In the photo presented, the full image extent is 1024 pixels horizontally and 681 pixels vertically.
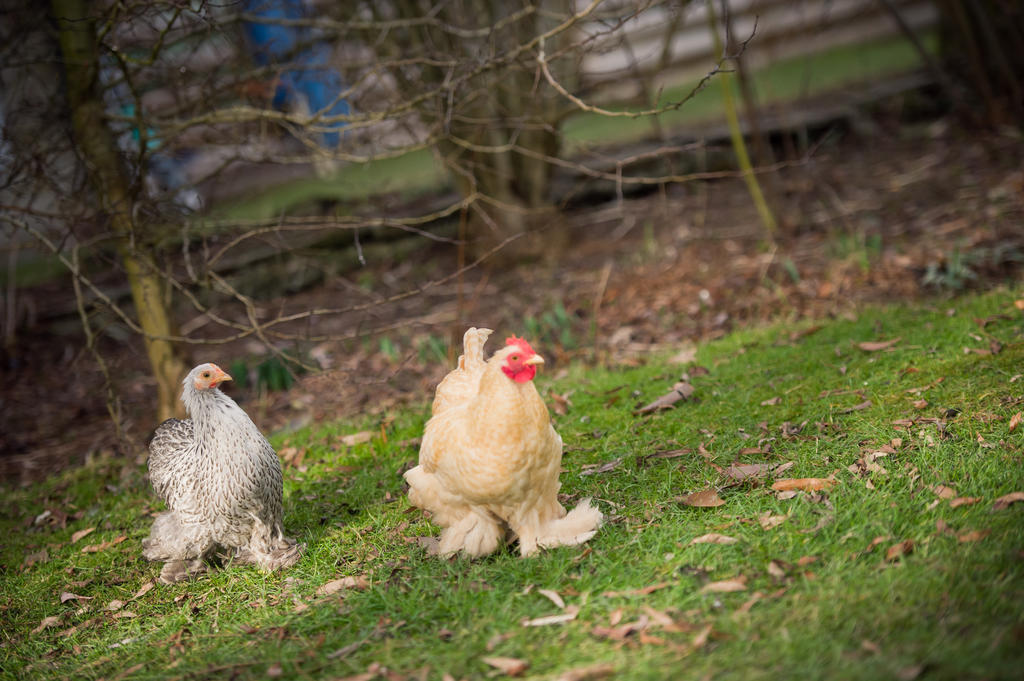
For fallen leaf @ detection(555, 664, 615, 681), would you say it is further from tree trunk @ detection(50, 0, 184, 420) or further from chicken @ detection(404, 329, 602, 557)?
tree trunk @ detection(50, 0, 184, 420)

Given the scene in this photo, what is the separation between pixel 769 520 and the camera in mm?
3459

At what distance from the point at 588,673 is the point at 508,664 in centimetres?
28

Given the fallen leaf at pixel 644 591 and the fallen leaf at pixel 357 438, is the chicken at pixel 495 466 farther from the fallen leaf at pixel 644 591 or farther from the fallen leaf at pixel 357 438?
the fallen leaf at pixel 357 438

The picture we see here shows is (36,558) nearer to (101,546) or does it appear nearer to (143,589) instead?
(101,546)

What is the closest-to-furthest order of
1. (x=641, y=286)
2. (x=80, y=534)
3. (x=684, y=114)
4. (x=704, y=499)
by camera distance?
(x=704, y=499) → (x=80, y=534) → (x=641, y=286) → (x=684, y=114)

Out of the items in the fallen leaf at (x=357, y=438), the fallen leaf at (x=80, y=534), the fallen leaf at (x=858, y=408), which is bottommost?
the fallen leaf at (x=858, y=408)

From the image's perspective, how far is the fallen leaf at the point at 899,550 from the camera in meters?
3.03

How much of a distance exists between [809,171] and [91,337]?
745 cm

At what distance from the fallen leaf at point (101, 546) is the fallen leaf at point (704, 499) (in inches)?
122

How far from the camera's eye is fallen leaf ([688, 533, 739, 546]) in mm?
3359

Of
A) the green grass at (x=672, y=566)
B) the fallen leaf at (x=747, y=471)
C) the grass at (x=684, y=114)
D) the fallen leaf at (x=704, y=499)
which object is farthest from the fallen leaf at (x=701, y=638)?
the grass at (x=684, y=114)

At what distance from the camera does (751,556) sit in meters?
3.23

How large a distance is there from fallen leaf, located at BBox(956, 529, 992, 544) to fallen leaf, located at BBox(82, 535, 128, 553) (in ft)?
13.6

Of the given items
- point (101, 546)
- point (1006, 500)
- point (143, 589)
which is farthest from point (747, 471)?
point (101, 546)
